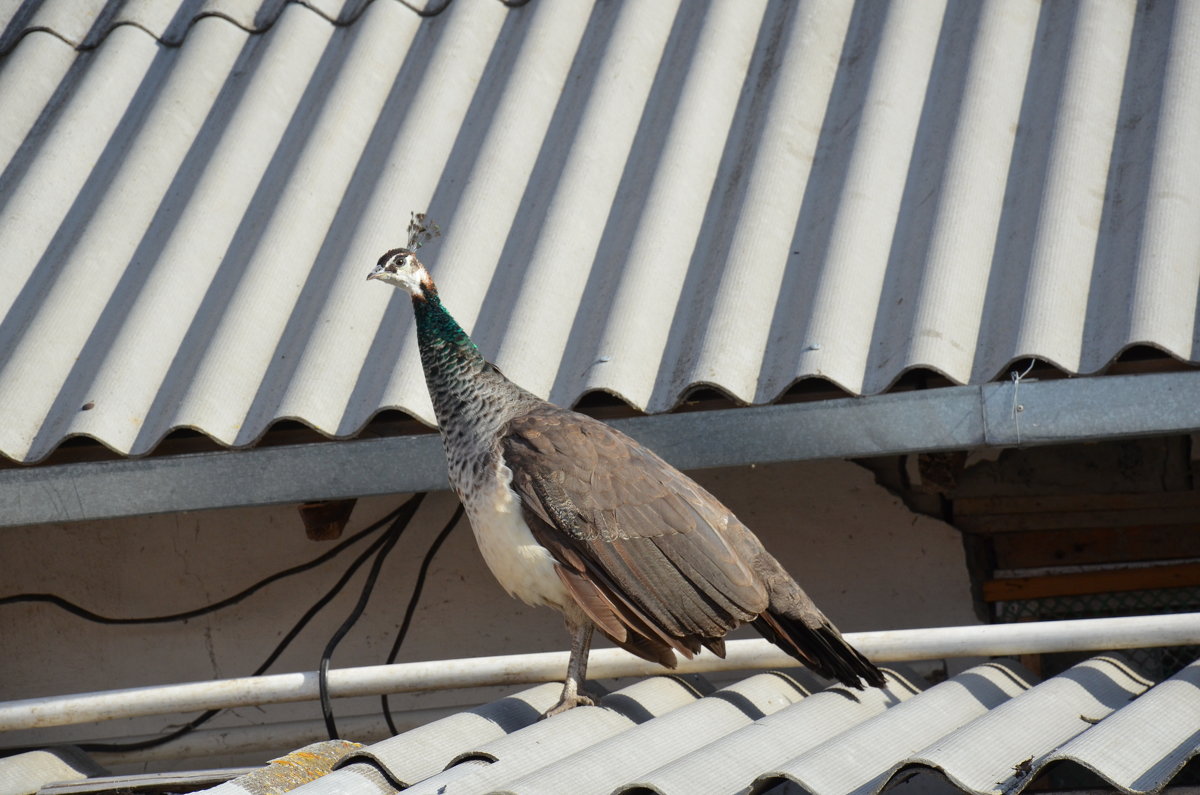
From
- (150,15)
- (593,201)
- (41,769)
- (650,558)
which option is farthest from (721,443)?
(150,15)

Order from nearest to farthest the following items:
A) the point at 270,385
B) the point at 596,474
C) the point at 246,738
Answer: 1. the point at 596,474
2. the point at 270,385
3. the point at 246,738

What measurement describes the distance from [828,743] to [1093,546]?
1.90 m

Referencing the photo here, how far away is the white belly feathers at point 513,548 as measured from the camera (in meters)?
2.85

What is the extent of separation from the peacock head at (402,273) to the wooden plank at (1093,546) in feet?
Answer: 5.78

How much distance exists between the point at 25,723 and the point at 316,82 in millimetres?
2307

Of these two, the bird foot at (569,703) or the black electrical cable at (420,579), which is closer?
the bird foot at (569,703)

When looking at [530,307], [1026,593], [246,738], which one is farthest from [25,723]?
[1026,593]

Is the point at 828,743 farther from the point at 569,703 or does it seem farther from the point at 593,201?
the point at 593,201

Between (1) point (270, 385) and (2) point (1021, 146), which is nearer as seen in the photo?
(1) point (270, 385)

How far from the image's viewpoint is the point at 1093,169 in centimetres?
360

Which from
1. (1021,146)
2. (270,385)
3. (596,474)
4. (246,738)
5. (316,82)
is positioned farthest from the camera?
(316,82)

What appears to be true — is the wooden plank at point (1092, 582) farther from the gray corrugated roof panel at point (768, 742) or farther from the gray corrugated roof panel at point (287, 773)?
the gray corrugated roof panel at point (287, 773)

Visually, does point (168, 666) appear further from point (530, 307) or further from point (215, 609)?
point (530, 307)

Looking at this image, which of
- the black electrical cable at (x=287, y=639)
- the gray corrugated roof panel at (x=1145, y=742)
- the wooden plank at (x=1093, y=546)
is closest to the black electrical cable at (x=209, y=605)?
the black electrical cable at (x=287, y=639)
